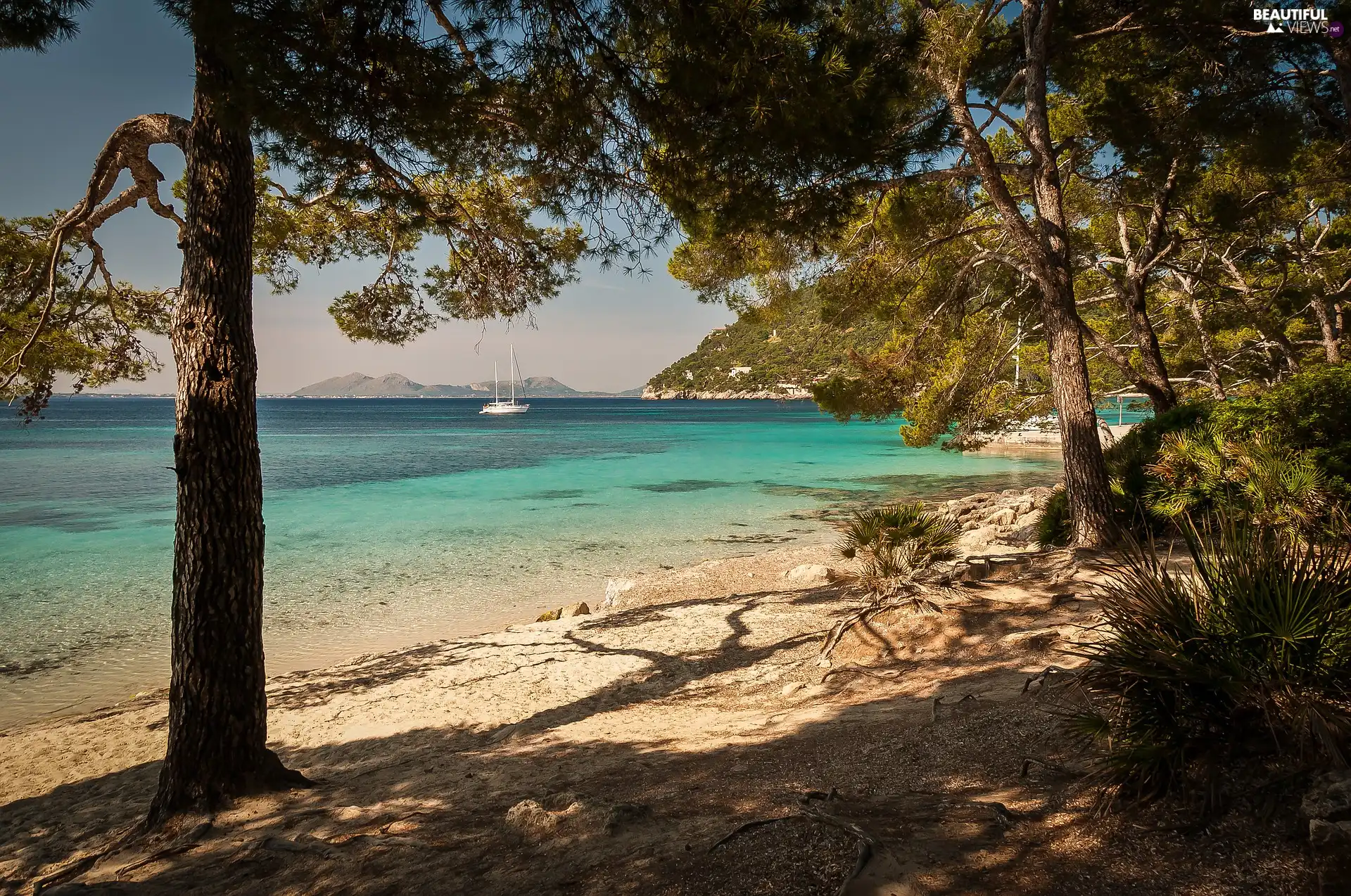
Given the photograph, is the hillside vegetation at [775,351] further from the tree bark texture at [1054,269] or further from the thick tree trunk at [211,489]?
the thick tree trunk at [211,489]

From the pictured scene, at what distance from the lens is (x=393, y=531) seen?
18703 millimetres

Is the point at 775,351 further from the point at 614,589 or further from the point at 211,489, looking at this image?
the point at 211,489

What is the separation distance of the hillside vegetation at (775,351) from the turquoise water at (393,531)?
15.0 ft

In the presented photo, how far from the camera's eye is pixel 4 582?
43.3ft

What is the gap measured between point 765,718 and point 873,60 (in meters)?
5.11

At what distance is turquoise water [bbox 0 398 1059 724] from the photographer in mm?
9961

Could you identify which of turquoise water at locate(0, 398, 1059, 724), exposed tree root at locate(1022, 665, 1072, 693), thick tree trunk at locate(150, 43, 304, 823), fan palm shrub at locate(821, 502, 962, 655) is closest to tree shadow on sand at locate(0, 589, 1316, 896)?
exposed tree root at locate(1022, 665, 1072, 693)

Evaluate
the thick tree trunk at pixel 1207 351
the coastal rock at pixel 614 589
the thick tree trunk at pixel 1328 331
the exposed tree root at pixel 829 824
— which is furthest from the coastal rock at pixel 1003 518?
the exposed tree root at pixel 829 824

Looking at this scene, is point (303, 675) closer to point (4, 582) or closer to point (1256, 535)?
point (1256, 535)

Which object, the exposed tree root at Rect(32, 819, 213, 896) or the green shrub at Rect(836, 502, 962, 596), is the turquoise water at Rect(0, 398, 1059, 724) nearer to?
the exposed tree root at Rect(32, 819, 213, 896)

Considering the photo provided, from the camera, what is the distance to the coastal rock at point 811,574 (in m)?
10.6

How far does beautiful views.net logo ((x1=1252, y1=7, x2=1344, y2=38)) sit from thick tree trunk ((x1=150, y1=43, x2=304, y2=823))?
10.2 m

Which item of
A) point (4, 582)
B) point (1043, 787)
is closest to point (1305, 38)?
point (1043, 787)

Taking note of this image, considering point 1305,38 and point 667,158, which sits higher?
point 1305,38
